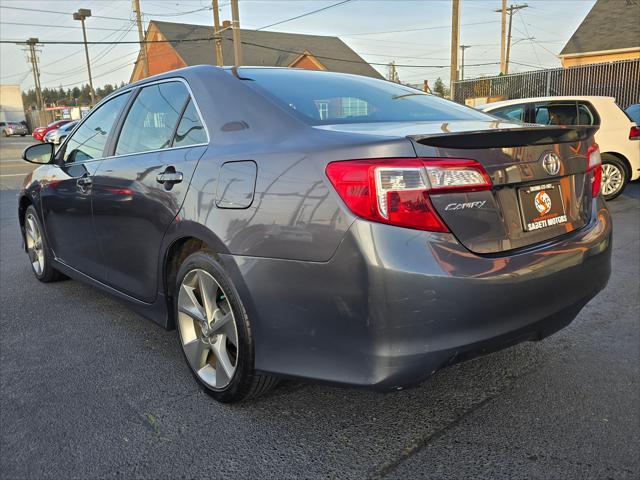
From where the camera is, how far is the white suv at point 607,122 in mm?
8445

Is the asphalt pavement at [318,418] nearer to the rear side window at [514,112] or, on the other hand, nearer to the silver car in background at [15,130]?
the rear side window at [514,112]

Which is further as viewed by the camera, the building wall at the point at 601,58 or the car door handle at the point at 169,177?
the building wall at the point at 601,58

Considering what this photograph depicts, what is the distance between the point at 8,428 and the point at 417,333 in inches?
74.5

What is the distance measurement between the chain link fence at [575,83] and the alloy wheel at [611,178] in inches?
401

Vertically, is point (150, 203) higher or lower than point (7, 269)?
higher

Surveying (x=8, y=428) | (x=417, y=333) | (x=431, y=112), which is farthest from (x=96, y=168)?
(x=417, y=333)

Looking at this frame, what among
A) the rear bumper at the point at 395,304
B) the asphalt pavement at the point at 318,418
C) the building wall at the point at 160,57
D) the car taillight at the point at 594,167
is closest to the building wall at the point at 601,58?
the car taillight at the point at 594,167

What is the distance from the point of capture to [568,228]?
2402 mm

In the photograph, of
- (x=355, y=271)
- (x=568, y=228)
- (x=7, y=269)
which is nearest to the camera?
(x=355, y=271)

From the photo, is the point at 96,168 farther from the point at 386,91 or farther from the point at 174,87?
the point at 386,91

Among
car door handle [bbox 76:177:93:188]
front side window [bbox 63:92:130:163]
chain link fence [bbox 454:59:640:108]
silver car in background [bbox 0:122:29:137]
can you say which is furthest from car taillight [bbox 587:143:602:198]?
silver car in background [bbox 0:122:29:137]

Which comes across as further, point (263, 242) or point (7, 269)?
point (7, 269)

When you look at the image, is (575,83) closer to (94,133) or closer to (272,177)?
(94,133)

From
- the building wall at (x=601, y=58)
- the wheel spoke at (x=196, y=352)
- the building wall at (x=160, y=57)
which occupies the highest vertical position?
the building wall at (x=160, y=57)
